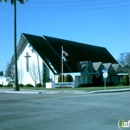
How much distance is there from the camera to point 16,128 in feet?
28.9

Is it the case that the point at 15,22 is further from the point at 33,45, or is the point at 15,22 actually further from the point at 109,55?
the point at 109,55

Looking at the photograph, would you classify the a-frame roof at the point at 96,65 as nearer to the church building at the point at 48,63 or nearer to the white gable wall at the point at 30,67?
the church building at the point at 48,63

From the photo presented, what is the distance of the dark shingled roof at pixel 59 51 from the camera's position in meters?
48.8

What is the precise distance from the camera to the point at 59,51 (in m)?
53.4

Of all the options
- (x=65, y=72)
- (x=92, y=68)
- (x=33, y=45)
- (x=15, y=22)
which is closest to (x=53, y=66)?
(x=65, y=72)

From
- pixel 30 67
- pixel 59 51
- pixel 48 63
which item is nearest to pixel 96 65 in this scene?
pixel 59 51

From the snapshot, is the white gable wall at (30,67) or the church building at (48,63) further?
the white gable wall at (30,67)

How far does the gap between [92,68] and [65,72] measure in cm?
771

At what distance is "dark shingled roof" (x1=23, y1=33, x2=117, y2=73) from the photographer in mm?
48750

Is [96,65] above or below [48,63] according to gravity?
below

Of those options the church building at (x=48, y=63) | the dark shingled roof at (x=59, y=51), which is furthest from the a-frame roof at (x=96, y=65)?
the dark shingled roof at (x=59, y=51)

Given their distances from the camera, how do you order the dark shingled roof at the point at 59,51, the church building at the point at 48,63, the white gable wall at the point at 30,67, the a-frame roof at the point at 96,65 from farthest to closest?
the a-frame roof at the point at 96,65 < the dark shingled roof at the point at 59,51 < the white gable wall at the point at 30,67 < the church building at the point at 48,63

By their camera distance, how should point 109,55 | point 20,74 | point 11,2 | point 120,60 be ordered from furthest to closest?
point 109,55 < point 120,60 < point 20,74 < point 11,2

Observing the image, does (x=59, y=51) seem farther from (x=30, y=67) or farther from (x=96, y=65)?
(x=96, y=65)
